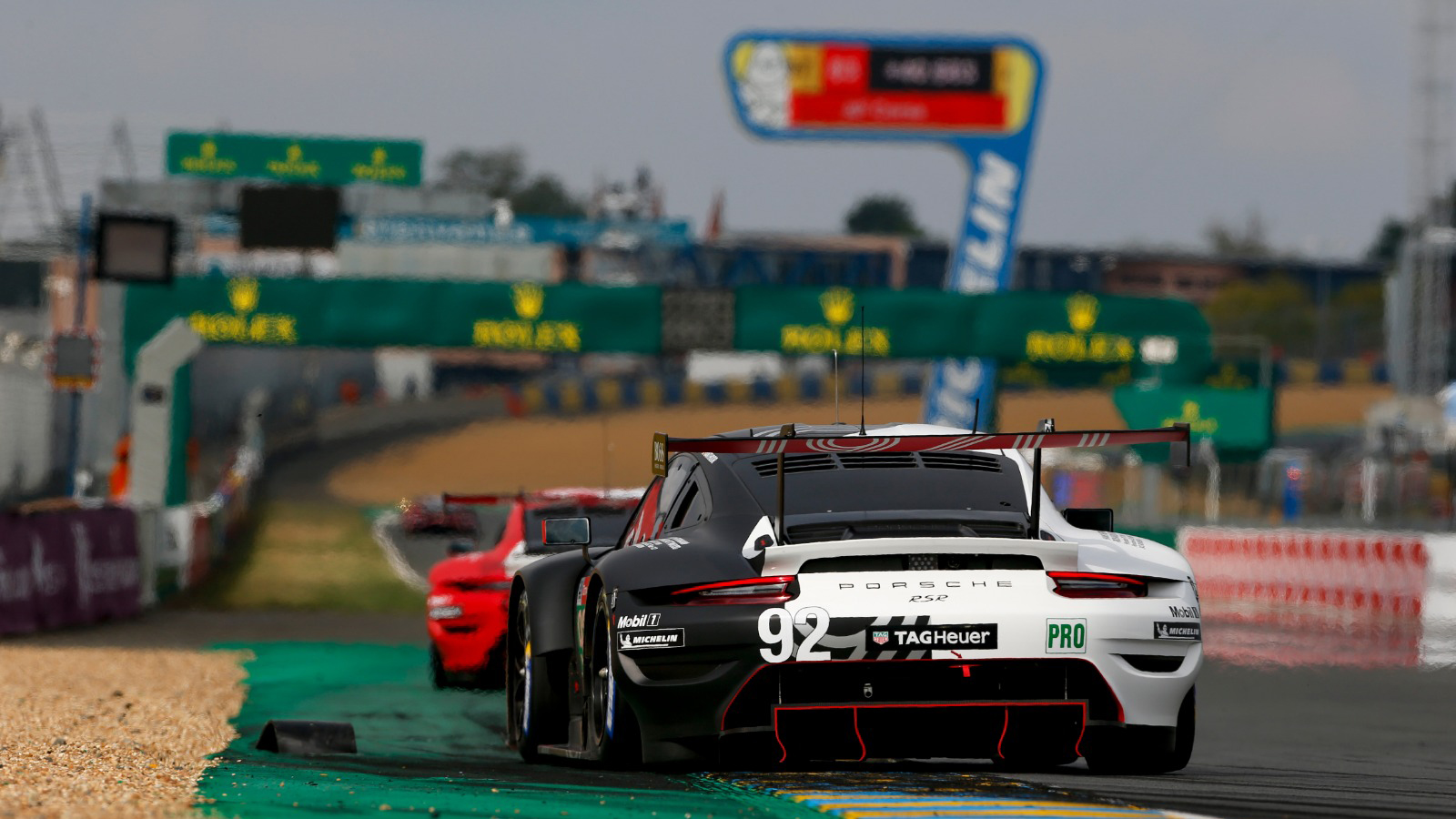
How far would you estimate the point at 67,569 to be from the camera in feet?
72.6

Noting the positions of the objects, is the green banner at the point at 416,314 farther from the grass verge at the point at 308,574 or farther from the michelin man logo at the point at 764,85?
the michelin man logo at the point at 764,85

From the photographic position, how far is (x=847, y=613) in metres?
6.96

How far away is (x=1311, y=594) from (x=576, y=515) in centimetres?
1540

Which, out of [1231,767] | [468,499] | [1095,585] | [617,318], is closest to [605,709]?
[1095,585]

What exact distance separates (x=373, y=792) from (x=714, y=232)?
111 m

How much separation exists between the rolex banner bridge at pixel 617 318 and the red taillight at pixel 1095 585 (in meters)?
26.3

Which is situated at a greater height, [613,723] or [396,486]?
[613,723]

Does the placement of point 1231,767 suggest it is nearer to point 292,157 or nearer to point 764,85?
point 764,85

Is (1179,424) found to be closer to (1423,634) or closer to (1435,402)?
(1423,634)

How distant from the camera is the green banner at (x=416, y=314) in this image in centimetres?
3303

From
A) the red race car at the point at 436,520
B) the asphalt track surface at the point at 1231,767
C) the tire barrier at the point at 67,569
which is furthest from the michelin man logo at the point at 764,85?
the asphalt track surface at the point at 1231,767

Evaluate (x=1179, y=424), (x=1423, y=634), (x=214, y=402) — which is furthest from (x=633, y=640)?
(x=214, y=402)

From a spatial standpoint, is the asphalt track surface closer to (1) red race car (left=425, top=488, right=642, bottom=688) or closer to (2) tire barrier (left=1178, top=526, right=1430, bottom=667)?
(1) red race car (left=425, top=488, right=642, bottom=688)

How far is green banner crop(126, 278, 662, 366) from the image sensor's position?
108 ft
